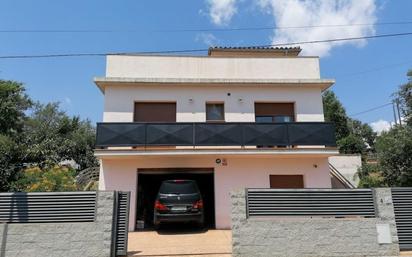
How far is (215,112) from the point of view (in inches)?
527

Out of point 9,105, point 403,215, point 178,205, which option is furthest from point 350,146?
point 9,105

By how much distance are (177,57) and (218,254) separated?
8.83 meters

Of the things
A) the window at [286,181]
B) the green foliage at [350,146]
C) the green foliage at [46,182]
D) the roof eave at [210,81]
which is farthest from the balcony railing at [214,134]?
the green foliage at [350,146]

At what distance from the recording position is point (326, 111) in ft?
110

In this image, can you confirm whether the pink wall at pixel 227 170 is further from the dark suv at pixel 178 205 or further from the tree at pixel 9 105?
the tree at pixel 9 105

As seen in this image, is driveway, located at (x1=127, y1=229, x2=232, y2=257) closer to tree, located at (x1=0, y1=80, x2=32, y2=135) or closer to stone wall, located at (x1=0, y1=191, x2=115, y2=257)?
stone wall, located at (x1=0, y1=191, x2=115, y2=257)

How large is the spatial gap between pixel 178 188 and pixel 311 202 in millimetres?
4636

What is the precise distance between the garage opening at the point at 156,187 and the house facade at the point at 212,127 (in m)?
0.04

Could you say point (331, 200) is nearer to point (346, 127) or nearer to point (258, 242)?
point (258, 242)

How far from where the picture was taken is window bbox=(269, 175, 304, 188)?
12.5 metres

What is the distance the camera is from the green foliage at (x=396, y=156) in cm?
1242

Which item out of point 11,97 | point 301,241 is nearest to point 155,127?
point 301,241

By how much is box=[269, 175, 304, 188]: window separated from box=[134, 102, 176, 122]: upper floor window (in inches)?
189

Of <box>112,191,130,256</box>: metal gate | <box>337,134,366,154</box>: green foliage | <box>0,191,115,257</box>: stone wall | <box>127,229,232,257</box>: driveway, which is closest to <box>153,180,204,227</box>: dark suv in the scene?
<box>127,229,232,257</box>: driveway
